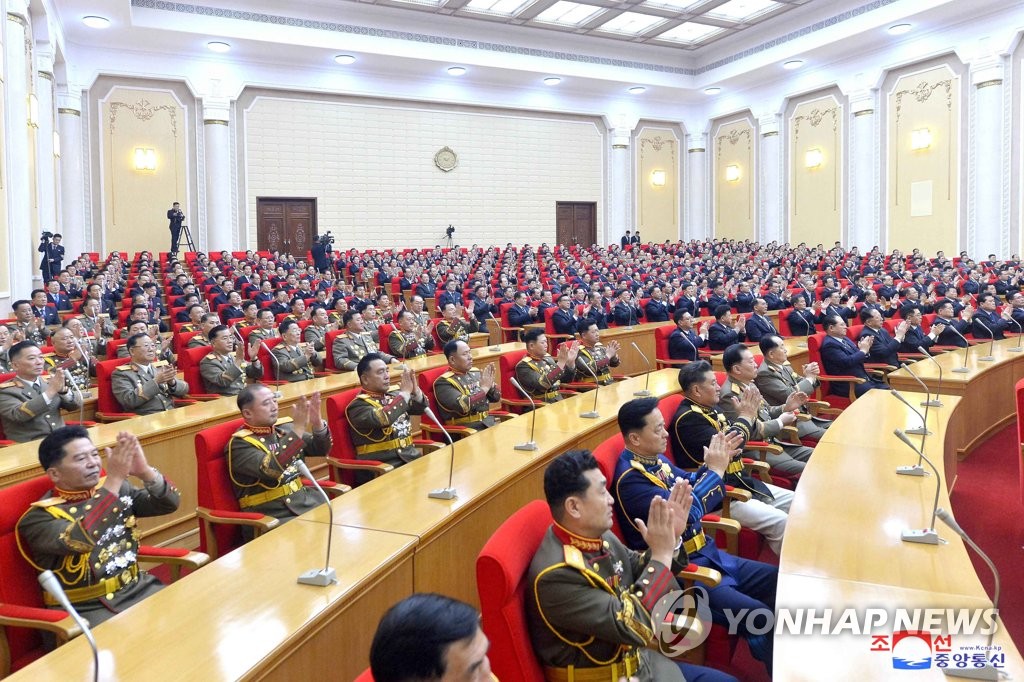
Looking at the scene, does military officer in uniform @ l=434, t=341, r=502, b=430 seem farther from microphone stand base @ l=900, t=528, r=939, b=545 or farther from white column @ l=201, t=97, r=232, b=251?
white column @ l=201, t=97, r=232, b=251

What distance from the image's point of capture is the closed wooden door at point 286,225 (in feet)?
49.8

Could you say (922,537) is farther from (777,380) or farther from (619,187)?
(619,187)

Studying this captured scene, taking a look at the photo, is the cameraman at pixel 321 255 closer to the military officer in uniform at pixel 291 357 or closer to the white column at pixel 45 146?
the white column at pixel 45 146

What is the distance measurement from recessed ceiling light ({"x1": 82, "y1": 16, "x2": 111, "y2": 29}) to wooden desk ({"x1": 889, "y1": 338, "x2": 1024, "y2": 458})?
12.2m

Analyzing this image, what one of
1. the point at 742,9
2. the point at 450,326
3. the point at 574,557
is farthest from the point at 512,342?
the point at 742,9

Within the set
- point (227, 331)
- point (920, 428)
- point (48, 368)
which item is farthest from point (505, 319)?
point (920, 428)

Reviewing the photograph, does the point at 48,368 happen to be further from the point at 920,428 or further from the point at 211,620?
the point at 920,428

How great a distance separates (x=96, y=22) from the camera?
1210cm

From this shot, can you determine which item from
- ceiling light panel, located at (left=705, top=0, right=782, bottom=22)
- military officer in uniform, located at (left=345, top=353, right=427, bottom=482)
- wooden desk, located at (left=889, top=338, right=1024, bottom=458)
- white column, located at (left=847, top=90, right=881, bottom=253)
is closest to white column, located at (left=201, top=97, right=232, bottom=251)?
ceiling light panel, located at (left=705, top=0, right=782, bottom=22)

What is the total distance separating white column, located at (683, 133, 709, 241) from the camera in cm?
1900

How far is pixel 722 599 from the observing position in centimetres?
220

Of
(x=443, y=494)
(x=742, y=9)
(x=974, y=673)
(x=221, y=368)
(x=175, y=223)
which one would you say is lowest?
(x=974, y=673)

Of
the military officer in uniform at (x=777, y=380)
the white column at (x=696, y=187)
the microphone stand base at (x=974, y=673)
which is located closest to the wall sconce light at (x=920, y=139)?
the white column at (x=696, y=187)

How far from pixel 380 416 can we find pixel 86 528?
1.41 metres
